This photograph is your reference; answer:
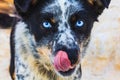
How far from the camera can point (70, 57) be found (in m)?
1.67

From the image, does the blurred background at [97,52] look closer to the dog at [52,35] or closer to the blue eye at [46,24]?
the dog at [52,35]

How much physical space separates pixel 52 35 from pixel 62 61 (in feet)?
0.38

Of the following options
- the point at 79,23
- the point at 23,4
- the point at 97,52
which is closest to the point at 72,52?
the point at 79,23

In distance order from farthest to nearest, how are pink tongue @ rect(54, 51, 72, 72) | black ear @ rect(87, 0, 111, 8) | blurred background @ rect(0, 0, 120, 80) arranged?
blurred background @ rect(0, 0, 120, 80) < black ear @ rect(87, 0, 111, 8) < pink tongue @ rect(54, 51, 72, 72)

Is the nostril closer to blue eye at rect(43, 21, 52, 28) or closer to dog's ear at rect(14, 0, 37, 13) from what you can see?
blue eye at rect(43, 21, 52, 28)

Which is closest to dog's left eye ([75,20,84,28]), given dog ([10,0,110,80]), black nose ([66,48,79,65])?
dog ([10,0,110,80])

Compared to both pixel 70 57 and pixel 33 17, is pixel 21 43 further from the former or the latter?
pixel 70 57

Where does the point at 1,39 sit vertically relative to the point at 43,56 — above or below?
below

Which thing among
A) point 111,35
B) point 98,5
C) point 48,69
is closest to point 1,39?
point 111,35

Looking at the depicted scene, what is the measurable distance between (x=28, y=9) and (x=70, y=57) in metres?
0.25

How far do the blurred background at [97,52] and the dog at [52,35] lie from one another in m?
0.48

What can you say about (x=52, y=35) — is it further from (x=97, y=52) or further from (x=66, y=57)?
(x=97, y=52)

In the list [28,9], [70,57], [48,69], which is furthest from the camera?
[48,69]

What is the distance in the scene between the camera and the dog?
1695 mm
